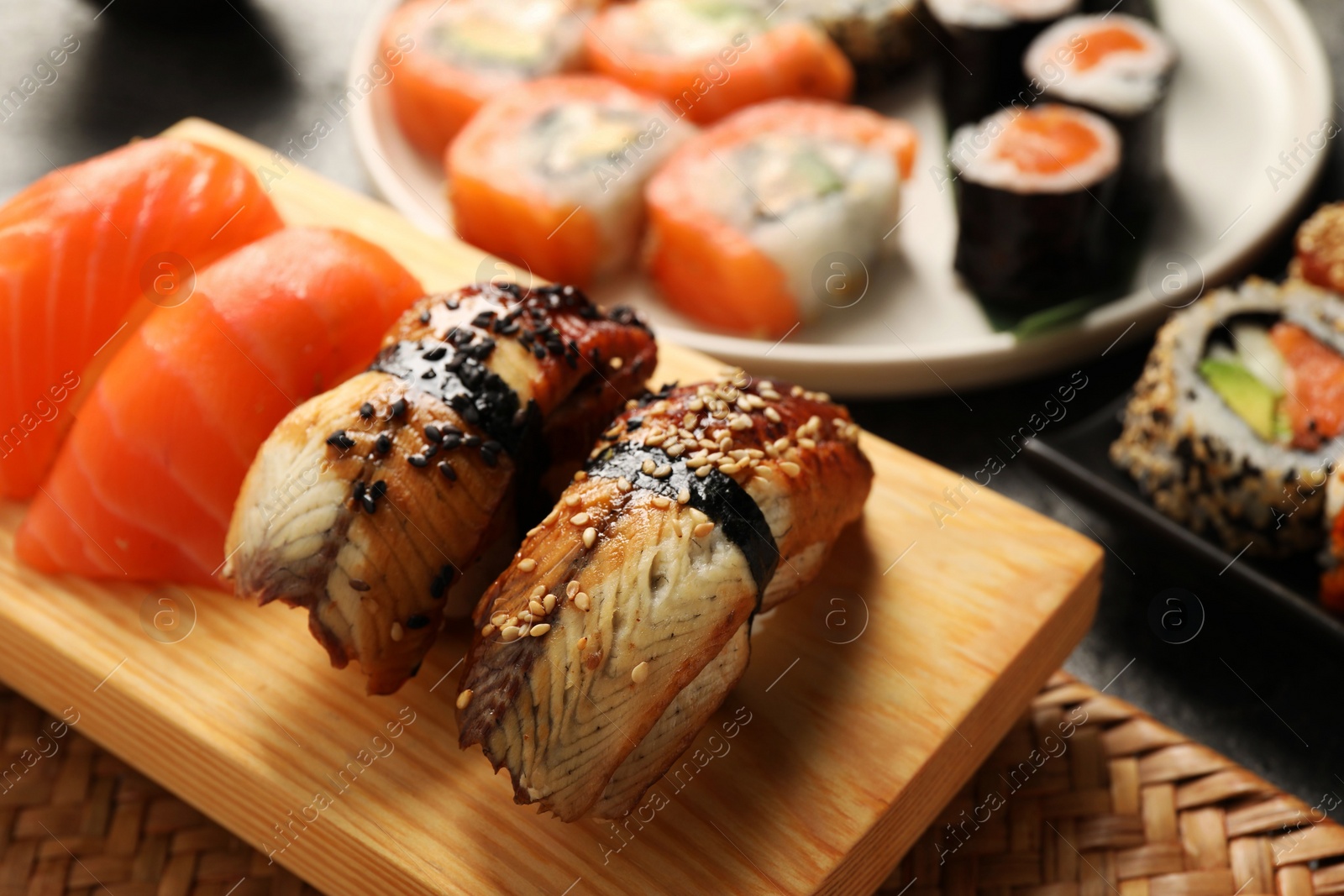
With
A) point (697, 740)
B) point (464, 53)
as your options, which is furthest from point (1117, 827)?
point (464, 53)

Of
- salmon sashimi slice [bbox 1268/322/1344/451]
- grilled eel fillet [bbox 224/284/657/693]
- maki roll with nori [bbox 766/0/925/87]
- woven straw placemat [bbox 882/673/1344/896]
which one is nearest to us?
grilled eel fillet [bbox 224/284/657/693]

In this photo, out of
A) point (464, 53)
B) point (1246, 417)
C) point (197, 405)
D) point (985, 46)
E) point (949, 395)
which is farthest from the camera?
point (464, 53)

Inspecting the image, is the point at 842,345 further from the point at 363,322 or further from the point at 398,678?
the point at 398,678

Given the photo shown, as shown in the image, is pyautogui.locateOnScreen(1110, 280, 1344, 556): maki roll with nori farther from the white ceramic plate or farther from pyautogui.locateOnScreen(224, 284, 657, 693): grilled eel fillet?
pyautogui.locateOnScreen(224, 284, 657, 693): grilled eel fillet

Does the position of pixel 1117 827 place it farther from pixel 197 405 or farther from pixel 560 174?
pixel 560 174

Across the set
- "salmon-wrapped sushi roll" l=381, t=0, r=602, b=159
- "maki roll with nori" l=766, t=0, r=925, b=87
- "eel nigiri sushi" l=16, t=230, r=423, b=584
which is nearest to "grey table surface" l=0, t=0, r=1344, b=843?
"salmon-wrapped sushi roll" l=381, t=0, r=602, b=159

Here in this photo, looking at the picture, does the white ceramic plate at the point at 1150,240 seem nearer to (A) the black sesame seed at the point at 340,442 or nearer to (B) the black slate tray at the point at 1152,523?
(B) the black slate tray at the point at 1152,523
